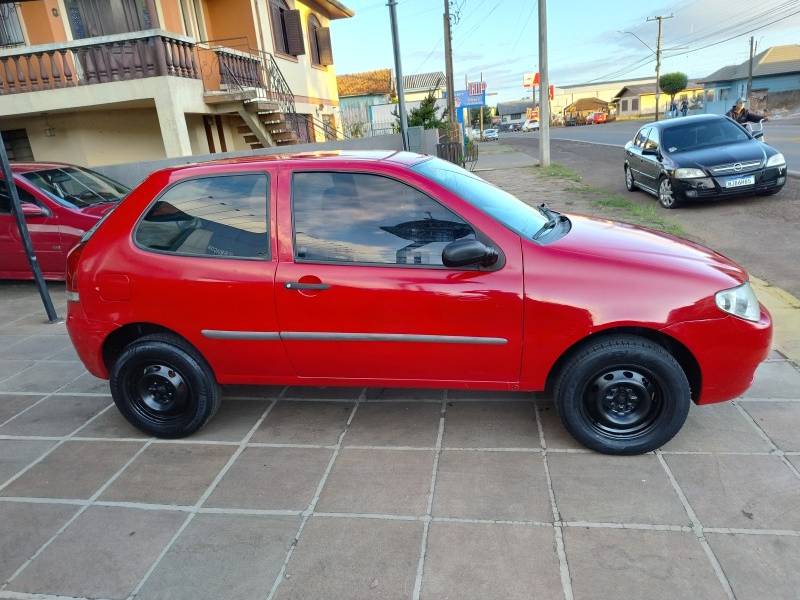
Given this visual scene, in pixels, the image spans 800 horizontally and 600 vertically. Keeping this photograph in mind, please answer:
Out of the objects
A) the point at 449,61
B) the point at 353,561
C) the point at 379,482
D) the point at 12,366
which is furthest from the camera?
the point at 449,61

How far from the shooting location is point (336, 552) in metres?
2.58

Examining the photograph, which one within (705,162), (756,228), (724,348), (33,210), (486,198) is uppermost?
(486,198)

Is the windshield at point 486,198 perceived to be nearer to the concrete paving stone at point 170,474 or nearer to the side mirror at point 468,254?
the side mirror at point 468,254

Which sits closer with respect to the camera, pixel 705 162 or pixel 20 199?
pixel 20 199

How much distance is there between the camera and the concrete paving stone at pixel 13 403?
13.7 feet

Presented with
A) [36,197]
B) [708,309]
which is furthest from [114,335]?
[36,197]

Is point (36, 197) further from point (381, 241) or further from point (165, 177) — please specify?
point (381, 241)

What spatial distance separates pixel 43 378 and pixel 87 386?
1.78ft

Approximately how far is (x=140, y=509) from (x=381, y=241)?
1.86m

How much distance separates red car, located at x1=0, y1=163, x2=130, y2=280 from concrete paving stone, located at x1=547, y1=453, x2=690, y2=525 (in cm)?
639

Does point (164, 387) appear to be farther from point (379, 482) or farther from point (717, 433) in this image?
point (717, 433)

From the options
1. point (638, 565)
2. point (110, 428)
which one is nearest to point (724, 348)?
point (638, 565)

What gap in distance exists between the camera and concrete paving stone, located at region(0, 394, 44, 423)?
4.18 metres

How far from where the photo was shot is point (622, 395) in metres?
3.12
